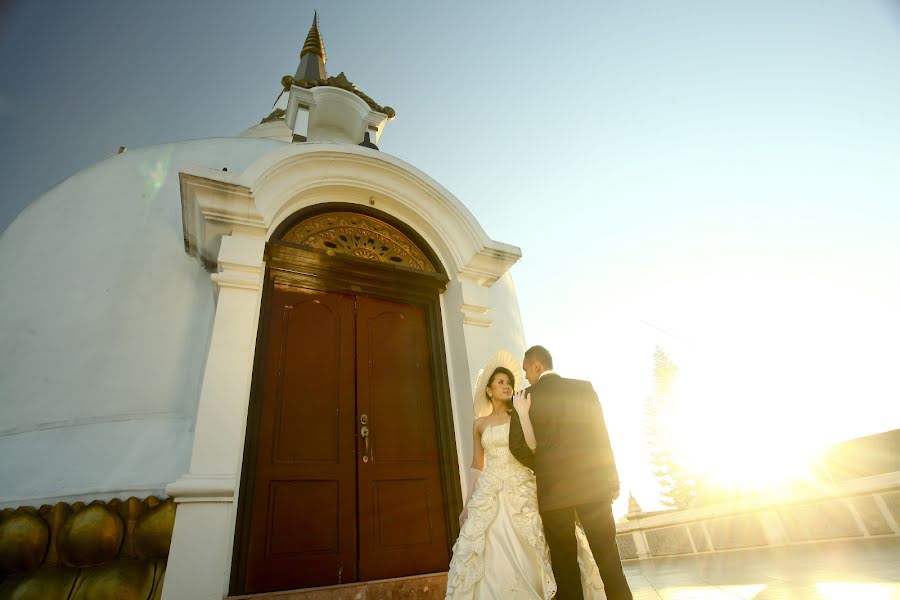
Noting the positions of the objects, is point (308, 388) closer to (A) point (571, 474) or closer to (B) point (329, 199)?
(B) point (329, 199)

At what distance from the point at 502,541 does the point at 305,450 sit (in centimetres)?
208

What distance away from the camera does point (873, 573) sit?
319cm

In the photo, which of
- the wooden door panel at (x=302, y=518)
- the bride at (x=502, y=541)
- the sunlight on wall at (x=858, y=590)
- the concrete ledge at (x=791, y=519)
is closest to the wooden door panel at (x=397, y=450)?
the wooden door panel at (x=302, y=518)

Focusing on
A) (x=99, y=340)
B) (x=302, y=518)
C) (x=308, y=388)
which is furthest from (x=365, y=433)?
(x=99, y=340)

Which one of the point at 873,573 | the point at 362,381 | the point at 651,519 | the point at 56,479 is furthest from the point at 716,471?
the point at 56,479

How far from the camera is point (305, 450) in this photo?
12.7 feet

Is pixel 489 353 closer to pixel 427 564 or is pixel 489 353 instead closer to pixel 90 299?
pixel 427 564

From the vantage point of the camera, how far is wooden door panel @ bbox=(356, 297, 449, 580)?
3.83m

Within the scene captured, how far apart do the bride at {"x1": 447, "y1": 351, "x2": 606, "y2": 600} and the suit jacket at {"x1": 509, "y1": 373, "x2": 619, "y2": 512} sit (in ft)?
0.55

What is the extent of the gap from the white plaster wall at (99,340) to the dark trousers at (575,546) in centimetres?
315

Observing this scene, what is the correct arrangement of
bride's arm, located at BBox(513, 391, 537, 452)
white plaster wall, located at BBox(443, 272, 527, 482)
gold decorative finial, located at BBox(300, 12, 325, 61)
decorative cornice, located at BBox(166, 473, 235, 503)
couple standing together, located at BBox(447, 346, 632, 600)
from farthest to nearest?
gold decorative finial, located at BBox(300, 12, 325, 61)
white plaster wall, located at BBox(443, 272, 527, 482)
decorative cornice, located at BBox(166, 473, 235, 503)
bride's arm, located at BBox(513, 391, 537, 452)
couple standing together, located at BBox(447, 346, 632, 600)

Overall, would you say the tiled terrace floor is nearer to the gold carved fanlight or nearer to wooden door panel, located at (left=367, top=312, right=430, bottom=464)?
wooden door panel, located at (left=367, top=312, right=430, bottom=464)

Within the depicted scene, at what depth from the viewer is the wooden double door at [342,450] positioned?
3.52 m

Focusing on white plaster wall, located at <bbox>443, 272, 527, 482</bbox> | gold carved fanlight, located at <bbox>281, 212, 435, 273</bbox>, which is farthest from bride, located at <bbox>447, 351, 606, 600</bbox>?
gold carved fanlight, located at <bbox>281, 212, 435, 273</bbox>
